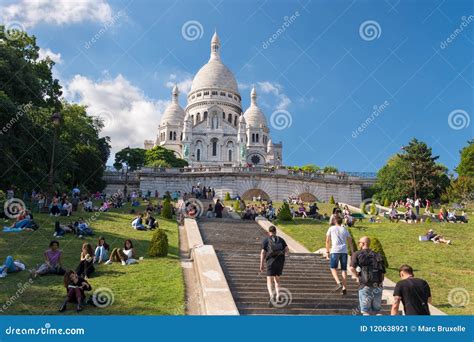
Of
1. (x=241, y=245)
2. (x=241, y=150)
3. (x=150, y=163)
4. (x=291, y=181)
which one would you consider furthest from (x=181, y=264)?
(x=241, y=150)

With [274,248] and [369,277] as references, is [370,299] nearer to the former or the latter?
[369,277]

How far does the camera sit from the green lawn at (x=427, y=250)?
38.5ft

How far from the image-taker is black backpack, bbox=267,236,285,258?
8831 millimetres

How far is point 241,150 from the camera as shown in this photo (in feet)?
284

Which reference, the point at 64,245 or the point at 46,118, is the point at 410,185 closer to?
the point at 46,118

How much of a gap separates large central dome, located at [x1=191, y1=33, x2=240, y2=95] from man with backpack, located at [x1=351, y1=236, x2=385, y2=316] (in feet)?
301

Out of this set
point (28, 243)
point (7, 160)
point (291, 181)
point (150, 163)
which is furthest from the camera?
point (150, 163)

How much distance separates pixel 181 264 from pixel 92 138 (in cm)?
3516

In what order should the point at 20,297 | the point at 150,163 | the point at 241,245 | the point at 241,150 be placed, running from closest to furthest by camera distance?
the point at 20,297
the point at 241,245
the point at 150,163
the point at 241,150

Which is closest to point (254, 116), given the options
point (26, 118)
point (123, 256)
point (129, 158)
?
point (129, 158)

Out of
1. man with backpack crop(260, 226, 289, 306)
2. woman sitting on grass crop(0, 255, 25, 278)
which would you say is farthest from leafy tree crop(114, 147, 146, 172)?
man with backpack crop(260, 226, 289, 306)

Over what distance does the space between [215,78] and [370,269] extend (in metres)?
94.1

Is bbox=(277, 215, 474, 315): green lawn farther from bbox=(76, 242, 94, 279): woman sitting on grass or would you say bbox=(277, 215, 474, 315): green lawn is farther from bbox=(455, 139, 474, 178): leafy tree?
bbox=(455, 139, 474, 178): leafy tree

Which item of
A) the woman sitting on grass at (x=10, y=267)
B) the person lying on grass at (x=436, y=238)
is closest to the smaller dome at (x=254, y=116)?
the person lying on grass at (x=436, y=238)
